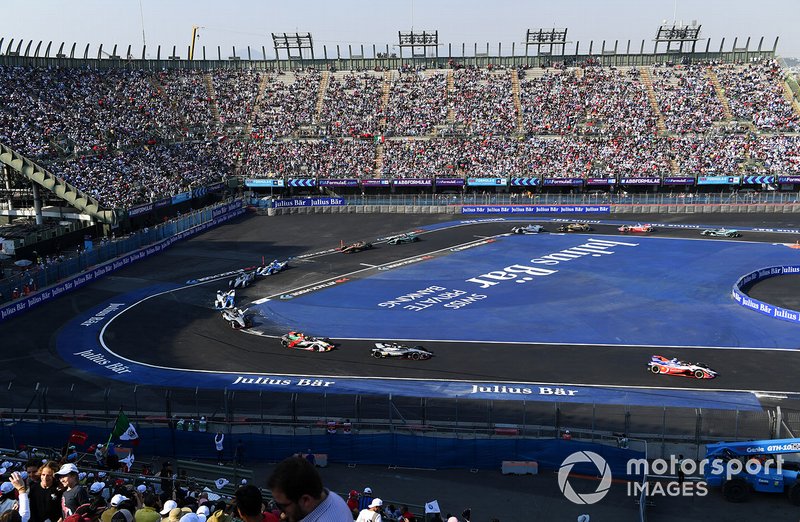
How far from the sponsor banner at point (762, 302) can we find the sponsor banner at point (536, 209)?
2592 centimetres

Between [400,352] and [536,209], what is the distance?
4468cm

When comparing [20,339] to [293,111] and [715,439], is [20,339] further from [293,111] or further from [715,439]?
[293,111]

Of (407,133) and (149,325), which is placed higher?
(407,133)

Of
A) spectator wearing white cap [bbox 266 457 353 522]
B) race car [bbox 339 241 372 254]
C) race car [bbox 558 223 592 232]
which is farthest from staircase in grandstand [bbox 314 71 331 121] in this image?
spectator wearing white cap [bbox 266 457 353 522]

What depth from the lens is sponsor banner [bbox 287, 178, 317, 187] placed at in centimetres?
8128

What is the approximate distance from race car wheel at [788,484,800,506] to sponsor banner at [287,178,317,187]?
218 feet

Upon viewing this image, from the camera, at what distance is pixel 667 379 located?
30.8 metres

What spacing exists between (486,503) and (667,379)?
45.5ft

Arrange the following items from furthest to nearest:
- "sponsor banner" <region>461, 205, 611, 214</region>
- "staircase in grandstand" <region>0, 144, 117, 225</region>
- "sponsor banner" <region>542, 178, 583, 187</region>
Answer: "sponsor banner" <region>542, 178, 583, 187</region>, "sponsor banner" <region>461, 205, 611, 214</region>, "staircase in grandstand" <region>0, 144, 117, 225</region>

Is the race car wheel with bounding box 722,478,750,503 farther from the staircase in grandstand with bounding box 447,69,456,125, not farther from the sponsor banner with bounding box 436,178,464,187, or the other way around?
the staircase in grandstand with bounding box 447,69,456,125

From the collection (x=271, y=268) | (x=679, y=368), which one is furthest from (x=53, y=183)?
(x=679, y=368)

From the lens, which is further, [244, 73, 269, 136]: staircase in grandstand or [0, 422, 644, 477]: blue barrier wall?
[244, 73, 269, 136]: staircase in grandstand

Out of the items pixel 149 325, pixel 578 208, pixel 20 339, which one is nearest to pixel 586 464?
pixel 149 325

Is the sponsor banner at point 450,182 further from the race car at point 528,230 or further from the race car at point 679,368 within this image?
the race car at point 679,368
